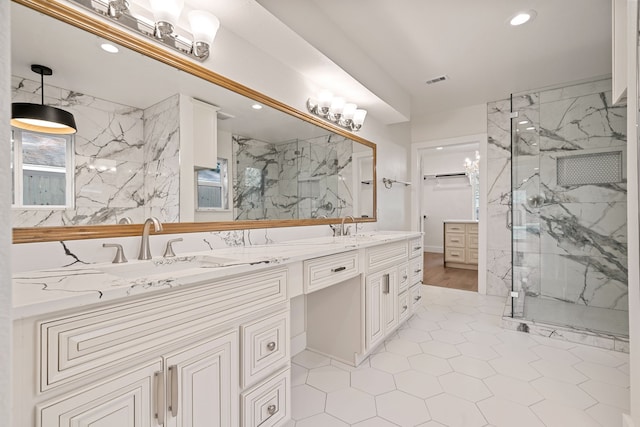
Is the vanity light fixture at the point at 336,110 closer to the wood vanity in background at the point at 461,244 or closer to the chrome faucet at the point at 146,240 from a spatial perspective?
the chrome faucet at the point at 146,240

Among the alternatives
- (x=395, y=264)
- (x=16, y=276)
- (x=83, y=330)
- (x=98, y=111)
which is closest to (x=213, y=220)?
(x=98, y=111)

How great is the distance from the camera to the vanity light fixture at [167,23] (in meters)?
1.16

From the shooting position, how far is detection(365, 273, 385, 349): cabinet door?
199 cm

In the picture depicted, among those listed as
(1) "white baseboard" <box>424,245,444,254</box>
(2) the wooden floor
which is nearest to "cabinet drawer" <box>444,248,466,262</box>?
(2) the wooden floor

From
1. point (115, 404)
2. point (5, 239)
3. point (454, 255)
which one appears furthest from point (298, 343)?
point (454, 255)

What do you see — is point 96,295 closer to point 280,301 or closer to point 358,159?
point 280,301

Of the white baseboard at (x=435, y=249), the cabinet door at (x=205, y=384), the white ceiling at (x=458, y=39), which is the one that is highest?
the white ceiling at (x=458, y=39)

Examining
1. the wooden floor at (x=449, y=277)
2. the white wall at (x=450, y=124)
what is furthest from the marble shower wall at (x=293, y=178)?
the wooden floor at (x=449, y=277)

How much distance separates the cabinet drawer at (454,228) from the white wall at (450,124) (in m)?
2.16

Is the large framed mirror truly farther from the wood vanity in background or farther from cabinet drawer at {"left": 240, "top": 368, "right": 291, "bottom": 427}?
the wood vanity in background

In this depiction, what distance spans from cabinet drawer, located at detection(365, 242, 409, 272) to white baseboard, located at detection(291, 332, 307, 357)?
774mm

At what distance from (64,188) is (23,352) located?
2.16 feet

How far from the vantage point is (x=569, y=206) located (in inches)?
115

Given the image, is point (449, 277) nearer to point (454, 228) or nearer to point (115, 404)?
point (454, 228)
